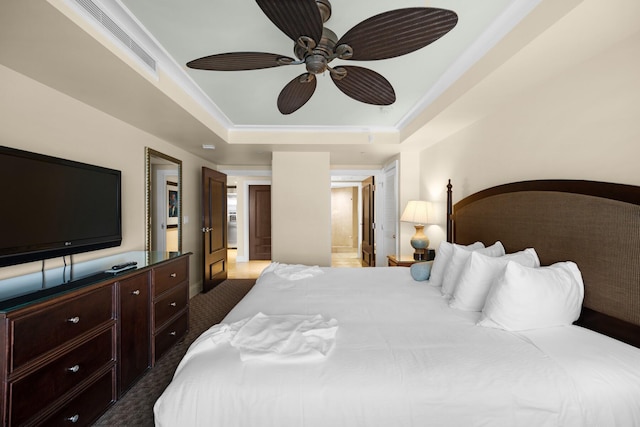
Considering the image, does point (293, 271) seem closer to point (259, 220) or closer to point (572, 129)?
point (572, 129)

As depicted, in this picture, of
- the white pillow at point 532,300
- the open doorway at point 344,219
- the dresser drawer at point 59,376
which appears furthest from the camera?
the open doorway at point 344,219

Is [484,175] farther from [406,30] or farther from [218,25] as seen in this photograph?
[218,25]

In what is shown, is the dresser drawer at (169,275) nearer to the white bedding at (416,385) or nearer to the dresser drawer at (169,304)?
the dresser drawer at (169,304)

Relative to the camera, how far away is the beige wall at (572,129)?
4.54 ft

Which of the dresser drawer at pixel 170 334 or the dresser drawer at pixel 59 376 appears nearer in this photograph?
the dresser drawer at pixel 59 376

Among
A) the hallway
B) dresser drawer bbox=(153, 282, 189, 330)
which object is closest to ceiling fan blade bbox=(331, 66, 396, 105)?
dresser drawer bbox=(153, 282, 189, 330)

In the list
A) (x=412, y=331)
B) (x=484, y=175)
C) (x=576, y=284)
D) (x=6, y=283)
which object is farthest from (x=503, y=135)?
(x=6, y=283)

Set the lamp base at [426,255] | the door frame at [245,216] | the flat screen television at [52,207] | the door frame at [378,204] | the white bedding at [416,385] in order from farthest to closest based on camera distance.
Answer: the door frame at [245,216]
the door frame at [378,204]
the lamp base at [426,255]
the flat screen television at [52,207]
the white bedding at [416,385]

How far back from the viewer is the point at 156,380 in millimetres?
2051

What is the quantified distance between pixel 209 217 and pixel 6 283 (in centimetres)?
279

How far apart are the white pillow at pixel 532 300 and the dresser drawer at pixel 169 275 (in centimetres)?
238

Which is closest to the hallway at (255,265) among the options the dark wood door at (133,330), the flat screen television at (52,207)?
the dark wood door at (133,330)

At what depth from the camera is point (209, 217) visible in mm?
4344

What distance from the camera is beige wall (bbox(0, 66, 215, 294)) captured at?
1.73 meters
